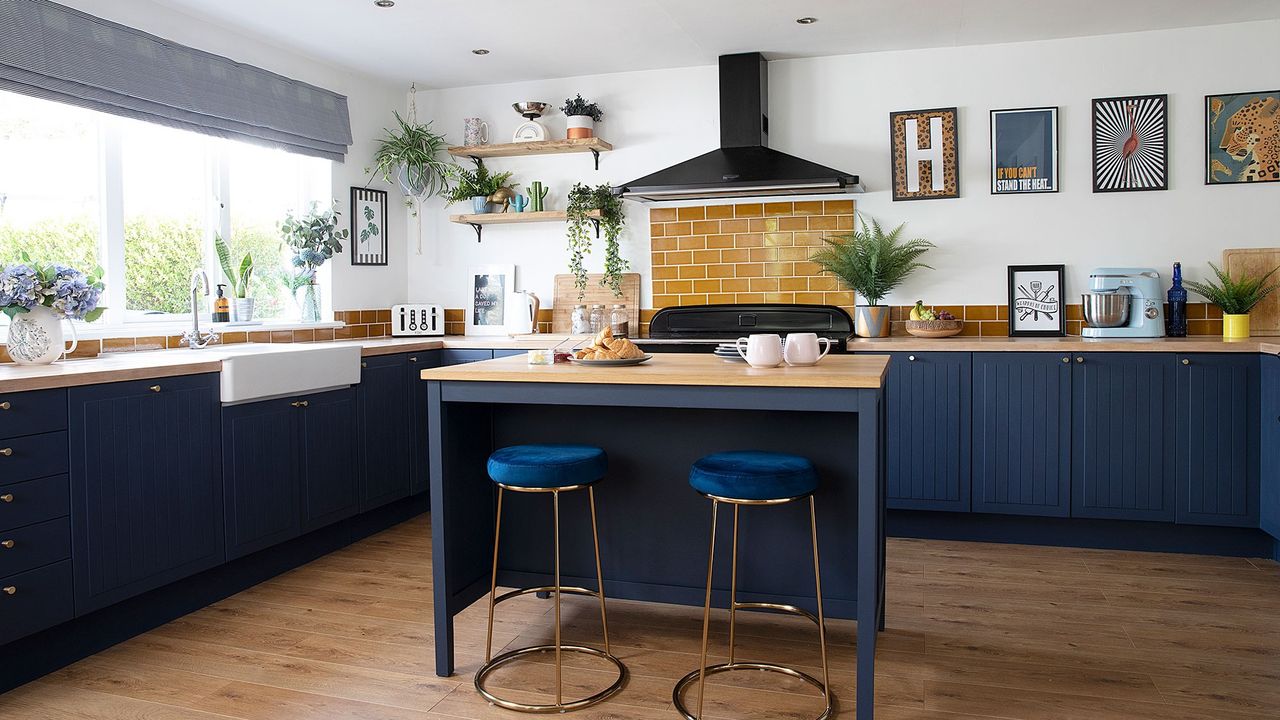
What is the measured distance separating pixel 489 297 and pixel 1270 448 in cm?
403

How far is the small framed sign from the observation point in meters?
4.71

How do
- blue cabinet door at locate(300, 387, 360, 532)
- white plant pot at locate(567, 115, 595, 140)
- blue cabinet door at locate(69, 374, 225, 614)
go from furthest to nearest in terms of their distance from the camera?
white plant pot at locate(567, 115, 595, 140) → blue cabinet door at locate(300, 387, 360, 532) → blue cabinet door at locate(69, 374, 225, 614)

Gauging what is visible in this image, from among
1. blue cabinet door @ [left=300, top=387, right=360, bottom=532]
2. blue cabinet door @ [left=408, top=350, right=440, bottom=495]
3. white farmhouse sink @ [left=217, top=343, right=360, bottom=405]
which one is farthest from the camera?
blue cabinet door @ [left=408, top=350, right=440, bottom=495]

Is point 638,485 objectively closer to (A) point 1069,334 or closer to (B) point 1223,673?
(B) point 1223,673

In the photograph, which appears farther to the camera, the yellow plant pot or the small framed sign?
the small framed sign

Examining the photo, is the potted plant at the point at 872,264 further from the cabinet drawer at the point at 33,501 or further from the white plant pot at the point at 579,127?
the cabinet drawer at the point at 33,501

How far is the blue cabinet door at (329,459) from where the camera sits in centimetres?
399

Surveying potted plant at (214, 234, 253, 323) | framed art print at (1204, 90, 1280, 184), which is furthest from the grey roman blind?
framed art print at (1204, 90, 1280, 184)

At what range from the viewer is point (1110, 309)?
441 centimetres

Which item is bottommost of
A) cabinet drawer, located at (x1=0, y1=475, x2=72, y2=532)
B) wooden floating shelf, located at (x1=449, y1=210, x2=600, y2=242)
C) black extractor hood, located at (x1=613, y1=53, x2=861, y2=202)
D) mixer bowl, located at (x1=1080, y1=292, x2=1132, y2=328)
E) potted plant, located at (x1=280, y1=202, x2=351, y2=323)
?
cabinet drawer, located at (x1=0, y1=475, x2=72, y2=532)

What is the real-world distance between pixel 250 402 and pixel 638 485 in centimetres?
164

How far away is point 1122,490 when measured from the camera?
4.17 meters

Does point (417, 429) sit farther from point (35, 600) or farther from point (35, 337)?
point (35, 600)

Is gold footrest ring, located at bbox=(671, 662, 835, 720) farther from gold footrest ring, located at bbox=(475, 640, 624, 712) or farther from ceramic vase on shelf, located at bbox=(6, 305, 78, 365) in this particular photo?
ceramic vase on shelf, located at bbox=(6, 305, 78, 365)
